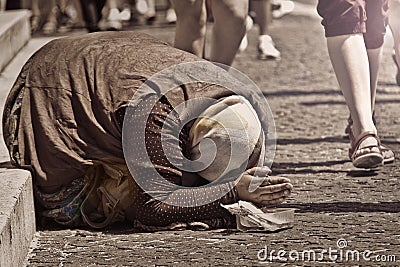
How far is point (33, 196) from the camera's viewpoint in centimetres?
414

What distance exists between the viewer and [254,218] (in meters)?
3.99

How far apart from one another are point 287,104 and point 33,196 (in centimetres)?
318

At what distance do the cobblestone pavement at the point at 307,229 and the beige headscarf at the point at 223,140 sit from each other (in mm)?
255

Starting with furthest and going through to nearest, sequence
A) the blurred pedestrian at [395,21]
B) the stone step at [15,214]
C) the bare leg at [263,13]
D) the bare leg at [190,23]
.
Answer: the bare leg at [263,13]
the blurred pedestrian at [395,21]
the bare leg at [190,23]
the stone step at [15,214]

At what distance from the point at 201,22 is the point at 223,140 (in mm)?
1825

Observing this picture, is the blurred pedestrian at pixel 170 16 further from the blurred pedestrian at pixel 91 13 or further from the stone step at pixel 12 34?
the stone step at pixel 12 34

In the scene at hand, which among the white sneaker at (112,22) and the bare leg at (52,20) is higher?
the white sneaker at (112,22)

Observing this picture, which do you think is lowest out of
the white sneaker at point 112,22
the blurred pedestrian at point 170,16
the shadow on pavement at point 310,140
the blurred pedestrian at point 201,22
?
the blurred pedestrian at point 170,16

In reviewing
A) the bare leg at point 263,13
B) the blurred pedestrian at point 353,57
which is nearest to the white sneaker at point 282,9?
the bare leg at point 263,13

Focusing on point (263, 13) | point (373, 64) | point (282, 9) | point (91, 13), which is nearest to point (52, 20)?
point (91, 13)

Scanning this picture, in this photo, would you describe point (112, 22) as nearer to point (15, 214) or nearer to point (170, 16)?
point (170, 16)

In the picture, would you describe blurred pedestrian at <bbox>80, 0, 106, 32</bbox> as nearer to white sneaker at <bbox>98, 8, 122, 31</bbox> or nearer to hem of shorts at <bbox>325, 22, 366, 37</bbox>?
white sneaker at <bbox>98, 8, 122, 31</bbox>

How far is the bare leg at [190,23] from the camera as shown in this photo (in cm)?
570

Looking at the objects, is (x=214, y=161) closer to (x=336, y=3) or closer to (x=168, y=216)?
(x=168, y=216)
